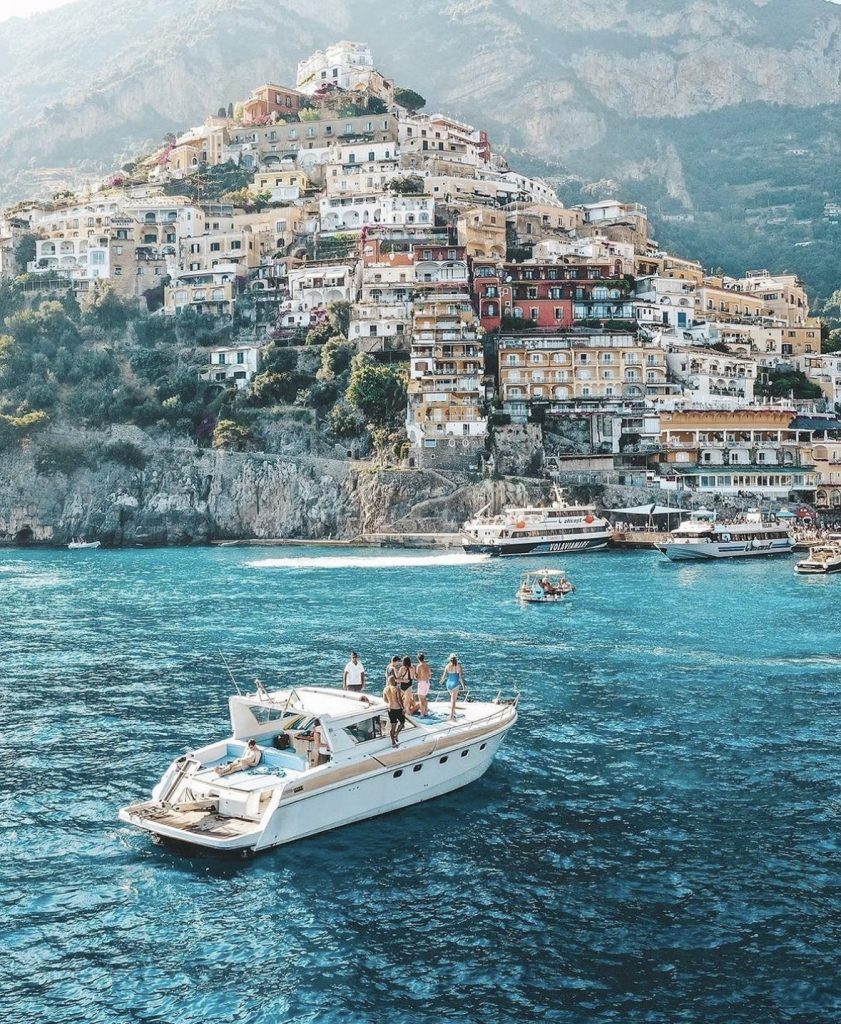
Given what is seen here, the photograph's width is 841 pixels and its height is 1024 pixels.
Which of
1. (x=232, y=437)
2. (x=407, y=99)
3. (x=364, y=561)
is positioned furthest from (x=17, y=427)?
(x=407, y=99)

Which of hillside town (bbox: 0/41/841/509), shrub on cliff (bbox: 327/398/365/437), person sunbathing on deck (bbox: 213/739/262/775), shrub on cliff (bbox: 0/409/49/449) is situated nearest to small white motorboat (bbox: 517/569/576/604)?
person sunbathing on deck (bbox: 213/739/262/775)

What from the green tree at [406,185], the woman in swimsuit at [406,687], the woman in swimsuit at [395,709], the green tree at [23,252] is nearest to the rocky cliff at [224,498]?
the green tree at [23,252]

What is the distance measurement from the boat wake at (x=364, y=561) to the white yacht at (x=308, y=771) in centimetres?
5202

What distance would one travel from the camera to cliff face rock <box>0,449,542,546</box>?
98500 mm

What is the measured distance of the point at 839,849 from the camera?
2272 cm

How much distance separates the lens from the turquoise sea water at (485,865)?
17.6 m

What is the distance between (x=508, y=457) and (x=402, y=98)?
314 ft

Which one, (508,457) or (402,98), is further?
(402,98)

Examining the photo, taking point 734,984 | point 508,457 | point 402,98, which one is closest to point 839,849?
point 734,984

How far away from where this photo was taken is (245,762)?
81.0ft

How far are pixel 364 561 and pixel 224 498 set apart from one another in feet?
87.1

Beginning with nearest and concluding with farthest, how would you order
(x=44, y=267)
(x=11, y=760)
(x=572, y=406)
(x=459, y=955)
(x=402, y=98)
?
(x=459, y=955) < (x=11, y=760) < (x=572, y=406) < (x=44, y=267) < (x=402, y=98)

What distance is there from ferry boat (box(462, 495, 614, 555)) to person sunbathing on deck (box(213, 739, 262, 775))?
208ft

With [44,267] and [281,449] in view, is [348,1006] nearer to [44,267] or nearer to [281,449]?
[281,449]
